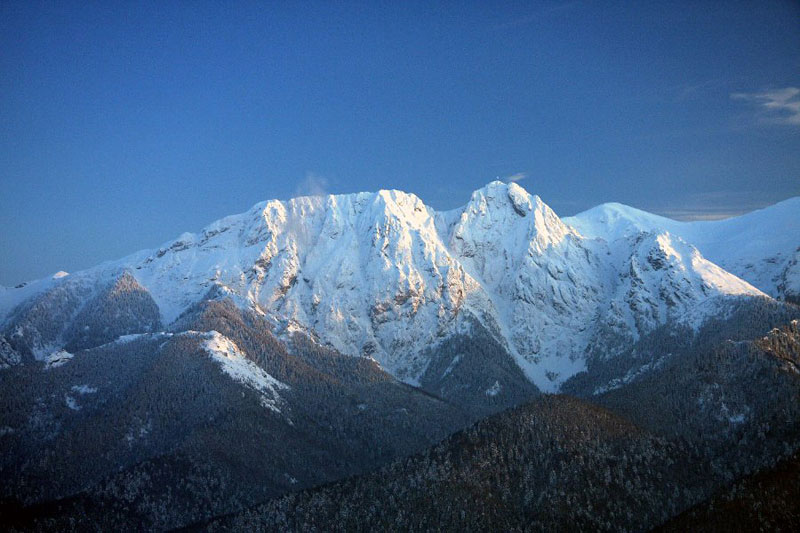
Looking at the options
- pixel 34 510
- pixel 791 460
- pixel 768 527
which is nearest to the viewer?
pixel 768 527

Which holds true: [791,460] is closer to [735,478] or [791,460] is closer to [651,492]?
[735,478]

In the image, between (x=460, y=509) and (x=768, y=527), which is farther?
(x=460, y=509)

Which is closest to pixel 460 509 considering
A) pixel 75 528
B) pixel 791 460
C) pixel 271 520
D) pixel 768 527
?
pixel 271 520

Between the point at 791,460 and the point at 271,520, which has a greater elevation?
the point at 791,460

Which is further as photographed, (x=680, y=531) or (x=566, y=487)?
(x=566, y=487)

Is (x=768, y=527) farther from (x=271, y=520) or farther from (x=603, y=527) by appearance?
(x=271, y=520)

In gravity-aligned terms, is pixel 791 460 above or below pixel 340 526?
above

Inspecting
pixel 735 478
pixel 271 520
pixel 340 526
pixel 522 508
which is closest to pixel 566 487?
pixel 522 508

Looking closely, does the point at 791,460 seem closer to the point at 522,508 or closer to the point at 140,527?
the point at 522,508

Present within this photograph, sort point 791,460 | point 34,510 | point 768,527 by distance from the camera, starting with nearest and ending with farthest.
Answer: point 768,527
point 791,460
point 34,510
